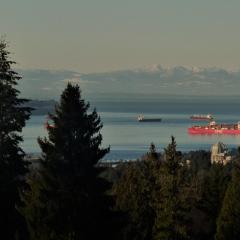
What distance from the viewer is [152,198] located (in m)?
23.8

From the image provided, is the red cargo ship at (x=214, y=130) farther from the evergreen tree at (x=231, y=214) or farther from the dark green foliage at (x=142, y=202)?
the dark green foliage at (x=142, y=202)

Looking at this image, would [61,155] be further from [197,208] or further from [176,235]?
[197,208]

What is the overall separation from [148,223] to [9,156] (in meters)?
7.31

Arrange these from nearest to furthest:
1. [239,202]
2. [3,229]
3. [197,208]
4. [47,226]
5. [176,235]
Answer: [47,226], [3,229], [176,235], [239,202], [197,208]

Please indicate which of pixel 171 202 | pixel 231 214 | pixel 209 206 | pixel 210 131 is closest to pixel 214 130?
pixel 210 131

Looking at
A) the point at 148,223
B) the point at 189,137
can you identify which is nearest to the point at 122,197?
the point at 148,223

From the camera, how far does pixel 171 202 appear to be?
2195 centimetres

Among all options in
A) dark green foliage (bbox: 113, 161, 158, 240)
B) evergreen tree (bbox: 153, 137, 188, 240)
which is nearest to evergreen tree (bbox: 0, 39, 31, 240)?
evergreen tree (bbox: 153, 137, 188, 240)

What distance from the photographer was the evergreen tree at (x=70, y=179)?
14930mm

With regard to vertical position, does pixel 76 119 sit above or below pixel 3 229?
above

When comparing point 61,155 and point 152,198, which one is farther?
point 152,198

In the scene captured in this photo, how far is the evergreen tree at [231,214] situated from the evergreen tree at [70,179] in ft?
36.2

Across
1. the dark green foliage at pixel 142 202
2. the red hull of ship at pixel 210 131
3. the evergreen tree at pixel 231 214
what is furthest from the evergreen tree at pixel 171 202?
the red hull of ship at pixel 210 131

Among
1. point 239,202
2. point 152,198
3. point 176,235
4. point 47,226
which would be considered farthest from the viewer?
point 239,202
